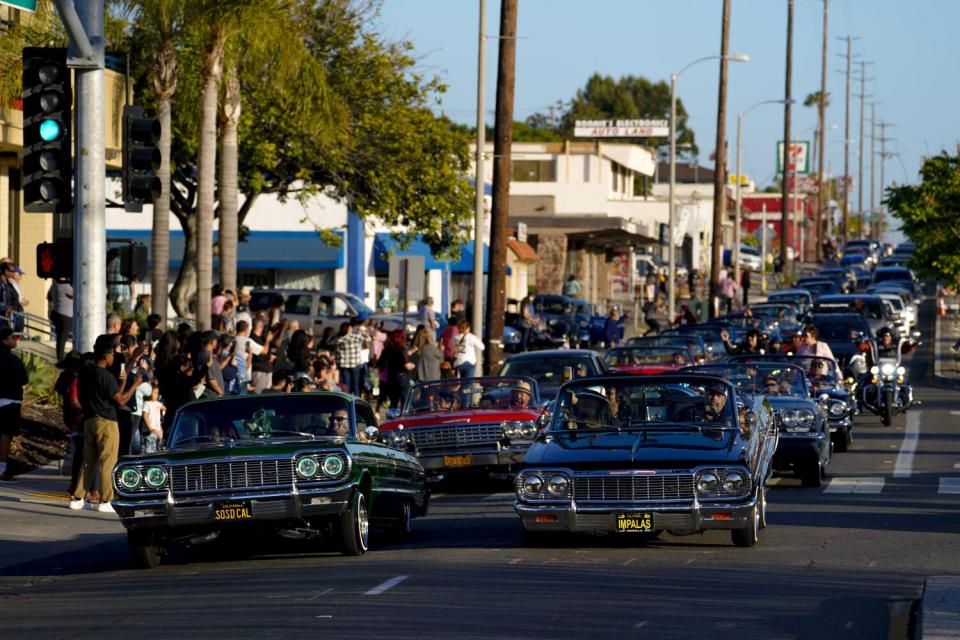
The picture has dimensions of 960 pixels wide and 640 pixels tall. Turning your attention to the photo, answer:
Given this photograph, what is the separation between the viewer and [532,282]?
2874 inches

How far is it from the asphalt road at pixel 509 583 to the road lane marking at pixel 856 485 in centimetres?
132

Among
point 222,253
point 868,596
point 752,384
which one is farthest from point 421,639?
point 222,253

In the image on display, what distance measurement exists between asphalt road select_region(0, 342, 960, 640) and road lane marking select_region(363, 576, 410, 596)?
30 millimetres

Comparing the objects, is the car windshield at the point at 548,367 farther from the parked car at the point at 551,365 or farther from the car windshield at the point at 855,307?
the car windshield at the point at 855,307

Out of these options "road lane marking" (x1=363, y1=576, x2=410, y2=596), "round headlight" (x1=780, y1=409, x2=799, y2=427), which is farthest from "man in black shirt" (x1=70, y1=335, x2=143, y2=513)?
"round headlight" (x1=780, y1=409, x2=799, y2=427)

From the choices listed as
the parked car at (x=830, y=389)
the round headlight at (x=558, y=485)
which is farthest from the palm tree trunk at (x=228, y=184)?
the round headlight at (x=558, y=485)

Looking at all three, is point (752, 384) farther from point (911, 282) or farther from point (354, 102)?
point (911, 282)

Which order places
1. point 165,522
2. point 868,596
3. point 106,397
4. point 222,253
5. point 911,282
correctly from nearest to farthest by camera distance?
point 868,596 < point 165,522 < point 106,397 < point 222,253 < point 911,282

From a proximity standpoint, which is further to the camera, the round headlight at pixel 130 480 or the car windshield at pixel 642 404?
the car windshield at pixel 642 404

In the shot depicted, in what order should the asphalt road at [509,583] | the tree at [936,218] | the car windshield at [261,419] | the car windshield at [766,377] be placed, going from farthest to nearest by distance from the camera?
the tree at [936,218], the car windshield at [766,377], the car windshield at [261,419], the asphalt road at [509,583]

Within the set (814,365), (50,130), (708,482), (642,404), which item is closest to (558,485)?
(708,482)

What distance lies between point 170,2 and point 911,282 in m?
51.1

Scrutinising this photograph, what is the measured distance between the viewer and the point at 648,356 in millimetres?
29234

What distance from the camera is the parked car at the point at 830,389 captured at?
2366 centimetres
